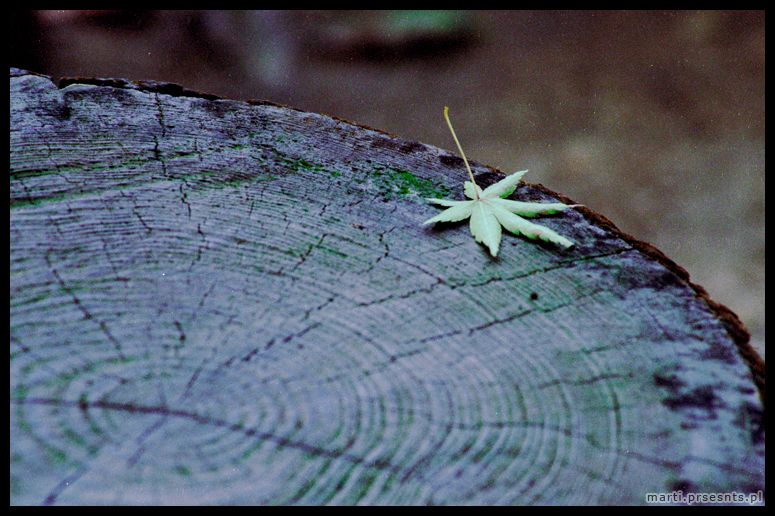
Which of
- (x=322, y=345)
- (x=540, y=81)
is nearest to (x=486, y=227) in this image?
(x=322, y=345)

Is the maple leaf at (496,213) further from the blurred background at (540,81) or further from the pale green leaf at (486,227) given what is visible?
the blurred background at (540,81)

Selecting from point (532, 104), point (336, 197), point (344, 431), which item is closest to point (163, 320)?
point (344, 431)

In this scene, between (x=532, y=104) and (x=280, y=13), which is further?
(x=280, y=13)

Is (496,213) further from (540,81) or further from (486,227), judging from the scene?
(540,81)

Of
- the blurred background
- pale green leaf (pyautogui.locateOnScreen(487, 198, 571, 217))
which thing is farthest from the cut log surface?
the blurred background

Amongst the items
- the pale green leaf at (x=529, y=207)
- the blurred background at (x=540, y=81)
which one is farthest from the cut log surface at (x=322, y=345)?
the blurred background at (x=540, y=81)

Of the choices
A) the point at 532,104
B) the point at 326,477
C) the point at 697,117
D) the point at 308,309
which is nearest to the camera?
the point at 326,477
